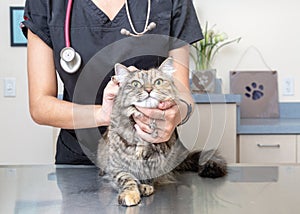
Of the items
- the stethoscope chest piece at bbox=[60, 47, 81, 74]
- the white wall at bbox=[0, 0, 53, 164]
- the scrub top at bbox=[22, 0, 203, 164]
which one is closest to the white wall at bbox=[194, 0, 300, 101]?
the white wall at bbox=[0, 0, 53, 164]

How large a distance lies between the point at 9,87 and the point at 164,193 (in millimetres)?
1574

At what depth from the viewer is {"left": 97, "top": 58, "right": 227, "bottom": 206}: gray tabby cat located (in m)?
0.70

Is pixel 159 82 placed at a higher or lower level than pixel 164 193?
higher

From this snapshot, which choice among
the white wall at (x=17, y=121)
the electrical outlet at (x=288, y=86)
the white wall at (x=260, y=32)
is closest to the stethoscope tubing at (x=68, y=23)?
the white wall at (x=17, y=121)

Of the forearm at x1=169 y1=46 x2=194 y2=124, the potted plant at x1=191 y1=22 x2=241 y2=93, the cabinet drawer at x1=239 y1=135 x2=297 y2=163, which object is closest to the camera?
the forearm at x1=169 y1=46 x2=194 y2=124

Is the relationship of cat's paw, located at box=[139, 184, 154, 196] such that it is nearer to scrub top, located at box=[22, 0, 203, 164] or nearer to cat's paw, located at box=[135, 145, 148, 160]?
cat's paw, located at box=[135, 145, 148, 160]

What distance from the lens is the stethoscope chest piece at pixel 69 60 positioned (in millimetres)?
914

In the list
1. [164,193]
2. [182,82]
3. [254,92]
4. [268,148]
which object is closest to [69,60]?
[182,82]

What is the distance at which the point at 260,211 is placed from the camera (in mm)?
689

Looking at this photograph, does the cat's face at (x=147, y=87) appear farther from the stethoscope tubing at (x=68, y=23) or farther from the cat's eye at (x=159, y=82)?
the stethoscope tubing at (x=68, y=23)

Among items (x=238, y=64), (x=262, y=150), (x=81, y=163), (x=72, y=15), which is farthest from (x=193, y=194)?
(x=238, y=64)

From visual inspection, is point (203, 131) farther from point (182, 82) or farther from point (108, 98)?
point (108, 98)

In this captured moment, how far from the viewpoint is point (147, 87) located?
692mm

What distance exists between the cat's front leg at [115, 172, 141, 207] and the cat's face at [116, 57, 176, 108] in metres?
0.13
